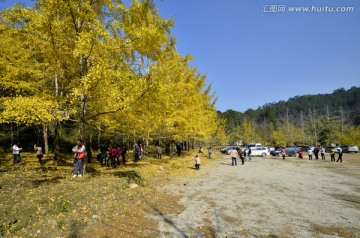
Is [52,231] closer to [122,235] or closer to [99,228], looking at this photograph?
[99,228]

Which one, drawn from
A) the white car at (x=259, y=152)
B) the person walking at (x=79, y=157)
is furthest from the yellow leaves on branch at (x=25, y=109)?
the white car at (x=259, y=152)

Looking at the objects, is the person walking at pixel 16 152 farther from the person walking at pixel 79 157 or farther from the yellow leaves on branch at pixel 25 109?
the yellow leaves on branch at pixel 25 109

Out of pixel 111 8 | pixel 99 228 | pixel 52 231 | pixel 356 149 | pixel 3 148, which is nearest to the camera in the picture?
pixel 52 231

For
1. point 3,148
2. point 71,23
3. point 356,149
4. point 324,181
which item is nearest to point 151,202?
point 71,23

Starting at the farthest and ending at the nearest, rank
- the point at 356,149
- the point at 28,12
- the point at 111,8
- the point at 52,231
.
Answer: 1. the point at 356,149
2. the point at 111,8
3. the point at 28,12
4. the point at 52,231

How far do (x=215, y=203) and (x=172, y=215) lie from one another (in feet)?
6.73

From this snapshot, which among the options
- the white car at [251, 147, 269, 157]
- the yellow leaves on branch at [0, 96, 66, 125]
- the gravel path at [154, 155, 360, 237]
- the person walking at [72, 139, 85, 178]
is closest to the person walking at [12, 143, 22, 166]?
the person walking at [72, 139, 85, 178]

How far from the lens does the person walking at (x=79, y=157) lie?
10062mm

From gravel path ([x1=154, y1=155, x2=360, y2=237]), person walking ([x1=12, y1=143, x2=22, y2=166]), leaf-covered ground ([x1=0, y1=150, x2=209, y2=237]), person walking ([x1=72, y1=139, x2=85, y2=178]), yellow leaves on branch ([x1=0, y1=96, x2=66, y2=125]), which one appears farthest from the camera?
person walking ([x1=12, y1=143, x2=22, y2=166])

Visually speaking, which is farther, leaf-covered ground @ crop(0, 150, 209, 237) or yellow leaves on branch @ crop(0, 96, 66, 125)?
yellow leaves on branch @ crop(0, 96, 66, 125)

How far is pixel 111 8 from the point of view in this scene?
9727 millimetres

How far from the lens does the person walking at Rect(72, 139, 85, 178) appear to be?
1006cm

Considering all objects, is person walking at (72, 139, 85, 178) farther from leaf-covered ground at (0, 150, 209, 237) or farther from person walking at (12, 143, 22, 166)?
person walking at (12, 143, 22, 166)

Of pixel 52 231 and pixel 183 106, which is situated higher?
pixel 183 106
